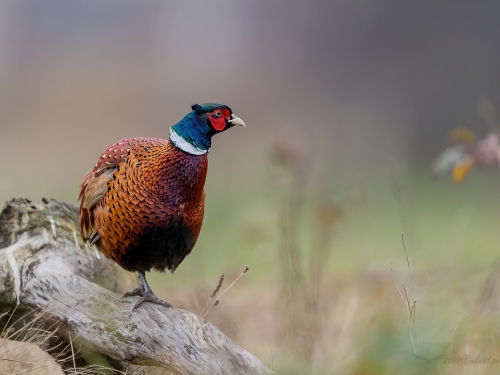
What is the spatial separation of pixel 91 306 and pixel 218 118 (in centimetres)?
91

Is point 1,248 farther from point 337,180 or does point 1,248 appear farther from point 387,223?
point 387,223

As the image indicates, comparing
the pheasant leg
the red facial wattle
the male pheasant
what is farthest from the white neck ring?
the pheasant leg

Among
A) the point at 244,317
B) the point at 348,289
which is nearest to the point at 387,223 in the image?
the point at 348,289

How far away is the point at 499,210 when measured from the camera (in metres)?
6.06

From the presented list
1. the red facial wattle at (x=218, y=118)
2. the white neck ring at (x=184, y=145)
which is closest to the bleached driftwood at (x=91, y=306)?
the white neck ring at (x=184, y=145)

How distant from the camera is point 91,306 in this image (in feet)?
7.93

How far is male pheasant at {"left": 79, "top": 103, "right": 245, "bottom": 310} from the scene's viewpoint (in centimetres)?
249

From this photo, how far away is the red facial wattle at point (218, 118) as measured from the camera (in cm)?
251

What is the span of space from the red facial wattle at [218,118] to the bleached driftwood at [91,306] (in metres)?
0.77

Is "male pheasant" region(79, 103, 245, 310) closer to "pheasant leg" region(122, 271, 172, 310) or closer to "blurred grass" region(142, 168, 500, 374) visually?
"pheasant leg" region(122, 271, 172, 310)

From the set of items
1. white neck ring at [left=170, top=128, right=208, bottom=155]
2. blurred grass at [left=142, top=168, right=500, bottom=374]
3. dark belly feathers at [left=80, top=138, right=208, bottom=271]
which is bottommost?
blurred grass at [left=142, top=168, right=500, bottom=374]

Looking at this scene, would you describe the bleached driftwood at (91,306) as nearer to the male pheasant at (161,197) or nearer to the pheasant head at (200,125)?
the male pheasant at (161,197)

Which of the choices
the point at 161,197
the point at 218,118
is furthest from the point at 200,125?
the point at 161,197

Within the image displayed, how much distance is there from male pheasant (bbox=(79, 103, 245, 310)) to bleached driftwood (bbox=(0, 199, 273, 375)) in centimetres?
15
